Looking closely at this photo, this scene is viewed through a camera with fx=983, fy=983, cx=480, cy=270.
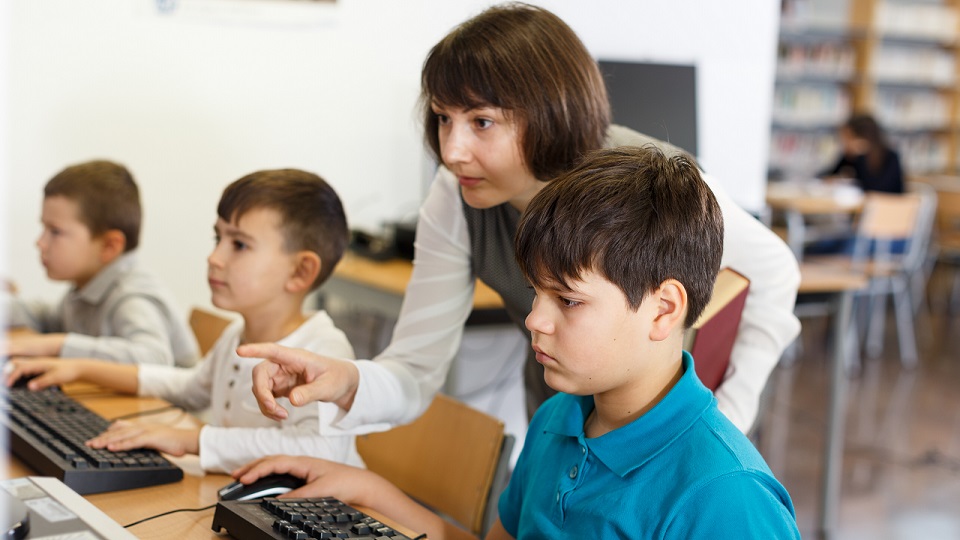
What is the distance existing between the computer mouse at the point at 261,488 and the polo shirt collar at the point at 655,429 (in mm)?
367

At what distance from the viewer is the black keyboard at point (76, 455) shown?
1.14 m

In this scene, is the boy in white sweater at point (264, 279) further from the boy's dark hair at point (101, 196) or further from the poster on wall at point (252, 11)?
the poster on wall at point (252, 11)

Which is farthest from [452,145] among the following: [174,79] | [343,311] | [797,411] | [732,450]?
[797,411]

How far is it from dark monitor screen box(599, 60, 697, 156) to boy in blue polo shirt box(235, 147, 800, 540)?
6.22 feet

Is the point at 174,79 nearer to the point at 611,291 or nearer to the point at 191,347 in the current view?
the point at 191,347

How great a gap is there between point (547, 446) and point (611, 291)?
0.83 ft

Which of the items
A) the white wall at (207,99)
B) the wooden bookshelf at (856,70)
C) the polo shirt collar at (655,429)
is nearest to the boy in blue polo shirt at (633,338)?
the polo shirt collar at (655,429)

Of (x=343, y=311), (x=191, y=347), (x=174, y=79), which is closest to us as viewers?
(x=191, y=347)

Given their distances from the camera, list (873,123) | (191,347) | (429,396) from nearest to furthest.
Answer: (429,396), (191,347), (873,123)

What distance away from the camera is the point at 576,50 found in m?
1.28

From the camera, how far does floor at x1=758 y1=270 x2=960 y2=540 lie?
2.90 m

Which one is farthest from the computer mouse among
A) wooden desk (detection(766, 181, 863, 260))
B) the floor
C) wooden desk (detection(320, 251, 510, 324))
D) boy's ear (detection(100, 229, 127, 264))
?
wooden desk (detection(766, 181, 863, 260))

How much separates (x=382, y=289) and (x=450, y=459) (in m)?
1.12

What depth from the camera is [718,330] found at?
54.5 inches
